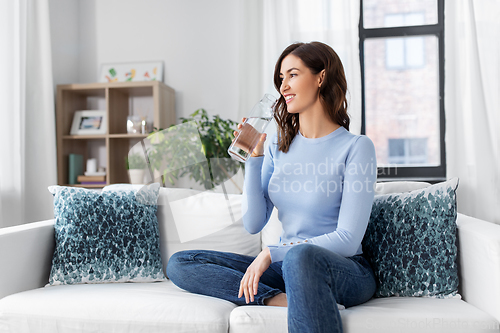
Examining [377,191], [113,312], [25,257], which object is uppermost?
[377,191]

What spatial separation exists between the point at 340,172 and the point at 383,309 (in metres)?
0.41

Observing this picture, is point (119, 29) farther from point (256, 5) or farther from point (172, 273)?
point (172, 273)

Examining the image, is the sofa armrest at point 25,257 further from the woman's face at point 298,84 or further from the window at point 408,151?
the window at point 408,151

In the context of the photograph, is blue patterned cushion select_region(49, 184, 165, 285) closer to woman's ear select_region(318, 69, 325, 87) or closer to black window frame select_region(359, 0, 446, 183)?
woman's ear select_region(318, 69, 325, 87)

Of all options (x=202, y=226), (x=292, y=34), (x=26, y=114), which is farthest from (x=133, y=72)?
(x=202, y=226)

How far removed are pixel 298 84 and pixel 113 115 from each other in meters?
1.83

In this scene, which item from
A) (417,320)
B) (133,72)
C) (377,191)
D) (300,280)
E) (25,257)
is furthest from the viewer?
(133,72)

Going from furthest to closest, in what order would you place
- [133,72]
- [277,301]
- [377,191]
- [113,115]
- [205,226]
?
[133,72]
[113,115]
[205,226]
[377,191]
[277,301]

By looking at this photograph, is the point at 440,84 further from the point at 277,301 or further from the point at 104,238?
the point at 104,238

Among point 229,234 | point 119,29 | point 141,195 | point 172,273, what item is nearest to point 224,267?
point 172,273

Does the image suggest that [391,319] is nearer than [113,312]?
Yes

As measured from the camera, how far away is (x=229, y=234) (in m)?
1.66

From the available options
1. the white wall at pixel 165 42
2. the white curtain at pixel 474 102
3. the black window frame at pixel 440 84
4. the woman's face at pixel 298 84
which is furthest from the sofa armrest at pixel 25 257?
the white curtain at pixel 474 102

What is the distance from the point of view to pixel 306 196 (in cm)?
125
